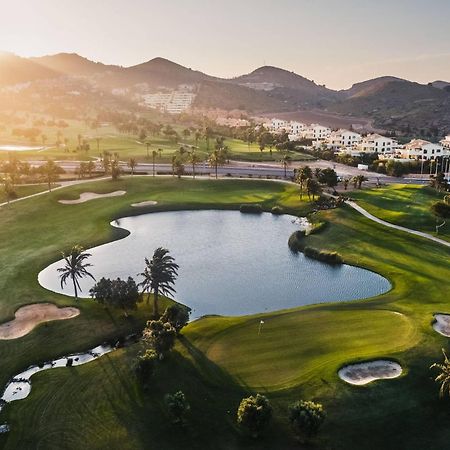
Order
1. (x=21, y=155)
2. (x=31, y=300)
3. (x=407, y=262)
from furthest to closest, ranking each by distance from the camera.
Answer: (x=21, y=155)
(x=407, y=262)
(x=31, y=300)

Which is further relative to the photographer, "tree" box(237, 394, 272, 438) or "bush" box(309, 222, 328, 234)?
"bush" box(309, 222, 328, 234)

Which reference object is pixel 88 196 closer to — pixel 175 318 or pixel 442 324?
pixel 175 318

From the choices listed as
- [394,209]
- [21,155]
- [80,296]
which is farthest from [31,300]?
[21,155]

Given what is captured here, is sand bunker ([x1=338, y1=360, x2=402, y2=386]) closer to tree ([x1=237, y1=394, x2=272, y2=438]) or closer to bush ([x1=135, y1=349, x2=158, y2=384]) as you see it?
tree ([x1=237, y1=394, x2=272, y2=438])

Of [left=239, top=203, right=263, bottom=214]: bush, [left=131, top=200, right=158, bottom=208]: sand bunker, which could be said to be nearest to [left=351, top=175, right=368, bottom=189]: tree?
[left=239, top=203, right=263, bottom=214]: bush

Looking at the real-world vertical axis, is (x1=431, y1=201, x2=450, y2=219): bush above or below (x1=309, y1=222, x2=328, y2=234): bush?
above

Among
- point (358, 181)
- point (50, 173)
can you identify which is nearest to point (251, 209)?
point (358, 181)

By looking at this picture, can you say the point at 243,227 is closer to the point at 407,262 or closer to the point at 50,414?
the point at 407,262
